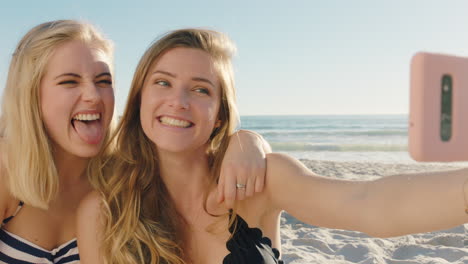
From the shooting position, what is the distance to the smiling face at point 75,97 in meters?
2.75

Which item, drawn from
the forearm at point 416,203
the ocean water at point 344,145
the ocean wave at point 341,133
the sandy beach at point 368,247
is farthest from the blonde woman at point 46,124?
the ocean wave at point 341,133

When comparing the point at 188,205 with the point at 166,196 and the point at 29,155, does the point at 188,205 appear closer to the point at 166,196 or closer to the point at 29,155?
the point at 166,196

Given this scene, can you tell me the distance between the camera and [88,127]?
2.83 m

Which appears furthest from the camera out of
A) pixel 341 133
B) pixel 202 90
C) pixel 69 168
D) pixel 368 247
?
pixel 341 133

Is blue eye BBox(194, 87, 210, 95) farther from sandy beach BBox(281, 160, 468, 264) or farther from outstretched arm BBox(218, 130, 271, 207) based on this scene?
sandy beach BBox(281, 160, 468, 264)

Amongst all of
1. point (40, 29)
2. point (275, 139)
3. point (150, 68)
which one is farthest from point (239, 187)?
point (275, 139)

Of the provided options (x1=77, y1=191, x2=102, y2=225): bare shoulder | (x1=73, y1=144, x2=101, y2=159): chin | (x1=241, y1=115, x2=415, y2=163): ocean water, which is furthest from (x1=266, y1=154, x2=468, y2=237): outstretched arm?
(x1=241, y1=115, x2=415, y2=163): ocean water

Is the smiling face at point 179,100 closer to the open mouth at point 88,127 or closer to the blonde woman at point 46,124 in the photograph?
the blonde woman at point 46,124

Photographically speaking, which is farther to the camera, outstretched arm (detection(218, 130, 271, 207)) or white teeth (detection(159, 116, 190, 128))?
white teeth (detection(159, 116, 190, 128))

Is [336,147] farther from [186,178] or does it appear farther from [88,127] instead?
[88,127]

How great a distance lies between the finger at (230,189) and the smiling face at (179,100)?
0.38m

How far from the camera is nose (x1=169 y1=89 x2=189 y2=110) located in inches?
97.9

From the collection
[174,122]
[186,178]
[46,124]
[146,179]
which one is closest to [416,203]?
[174,122]

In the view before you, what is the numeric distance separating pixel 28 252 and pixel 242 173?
153 cm
